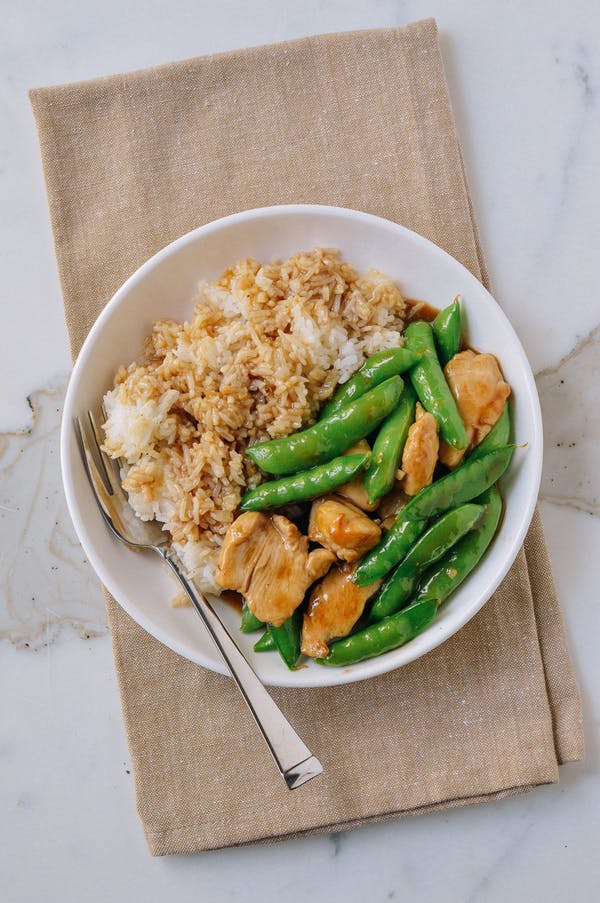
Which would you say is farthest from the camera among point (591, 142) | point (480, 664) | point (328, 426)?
point (591, 142)

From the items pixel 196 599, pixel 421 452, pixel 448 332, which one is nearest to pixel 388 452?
pixel 421 452

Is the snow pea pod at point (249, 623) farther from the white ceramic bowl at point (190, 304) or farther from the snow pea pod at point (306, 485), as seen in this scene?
the snow pea pod at point (306, 485)

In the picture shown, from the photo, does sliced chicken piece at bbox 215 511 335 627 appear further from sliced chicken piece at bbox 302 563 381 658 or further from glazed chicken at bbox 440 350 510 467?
glazed chicken at bbox 440 350 510 467

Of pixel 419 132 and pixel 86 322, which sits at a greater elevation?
pixel 419 132

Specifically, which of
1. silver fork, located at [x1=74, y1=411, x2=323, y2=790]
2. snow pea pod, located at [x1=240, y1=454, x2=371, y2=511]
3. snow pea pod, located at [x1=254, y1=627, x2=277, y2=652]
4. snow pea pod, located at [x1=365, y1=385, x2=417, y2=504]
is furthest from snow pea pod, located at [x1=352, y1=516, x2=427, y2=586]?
silver fork, located at [x1=74, y1=411, x2=323, y2=790]

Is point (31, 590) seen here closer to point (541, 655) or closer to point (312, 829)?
point (312, 829)

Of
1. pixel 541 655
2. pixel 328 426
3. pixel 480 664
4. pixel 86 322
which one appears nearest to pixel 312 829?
pixel 480 664
